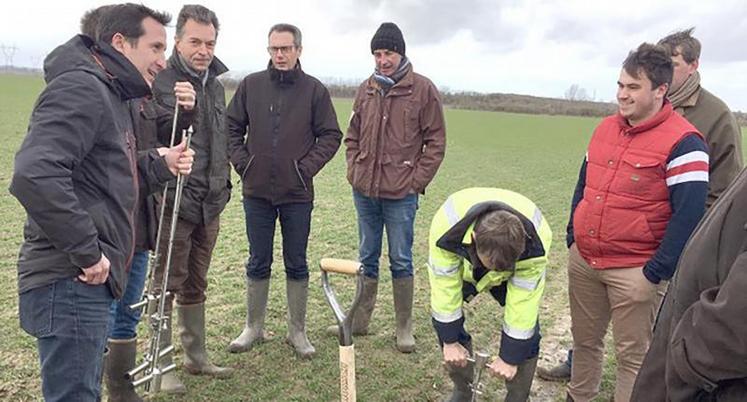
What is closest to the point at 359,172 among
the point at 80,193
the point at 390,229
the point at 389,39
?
the point at 390,229

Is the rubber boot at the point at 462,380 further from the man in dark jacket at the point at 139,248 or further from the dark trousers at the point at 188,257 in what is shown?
the man in dark jacket at the point at 139,248

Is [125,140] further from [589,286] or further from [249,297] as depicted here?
[589,286]

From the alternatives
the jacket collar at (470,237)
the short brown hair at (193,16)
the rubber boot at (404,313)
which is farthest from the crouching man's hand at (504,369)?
the short brown hair at (193,16)

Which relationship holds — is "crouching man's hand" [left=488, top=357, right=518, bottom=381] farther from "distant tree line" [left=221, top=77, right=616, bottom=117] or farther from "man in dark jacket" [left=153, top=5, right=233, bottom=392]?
"distant tree line" [left=221, top=77, right=616, bottom=117]

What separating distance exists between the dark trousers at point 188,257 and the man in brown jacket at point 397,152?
1417 millimetres

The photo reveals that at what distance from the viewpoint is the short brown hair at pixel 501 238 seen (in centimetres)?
295

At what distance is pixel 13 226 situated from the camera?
867 cm

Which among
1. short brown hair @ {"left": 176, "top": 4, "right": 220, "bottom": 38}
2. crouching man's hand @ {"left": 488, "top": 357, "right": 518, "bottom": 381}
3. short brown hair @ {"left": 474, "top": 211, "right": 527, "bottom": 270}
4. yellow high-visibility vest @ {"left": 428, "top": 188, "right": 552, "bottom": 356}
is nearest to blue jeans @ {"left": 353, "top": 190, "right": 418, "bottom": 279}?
yellow high-visibility vest @ {"left": 428, "top": 188, "right": 552, "bottom": 356}

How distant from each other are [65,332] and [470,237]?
198 cm

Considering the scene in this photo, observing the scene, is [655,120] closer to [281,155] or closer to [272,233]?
[281,155]

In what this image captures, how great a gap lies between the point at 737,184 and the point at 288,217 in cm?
346

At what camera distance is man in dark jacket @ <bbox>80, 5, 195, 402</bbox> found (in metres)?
3.59

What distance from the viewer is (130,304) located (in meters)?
3.75

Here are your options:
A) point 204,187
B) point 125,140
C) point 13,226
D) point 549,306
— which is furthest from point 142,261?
point 13,226
